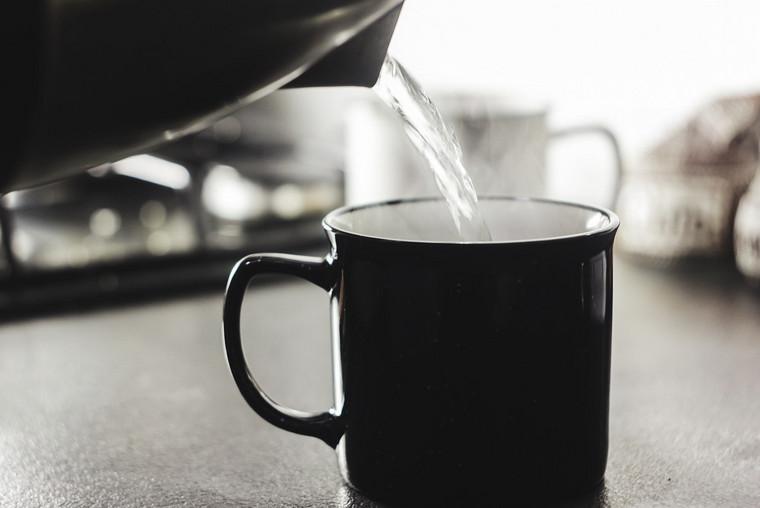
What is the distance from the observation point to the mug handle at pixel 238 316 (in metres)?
0.41

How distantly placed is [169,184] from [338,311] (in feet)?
1.82

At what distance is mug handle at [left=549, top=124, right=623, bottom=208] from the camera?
2.49 ft

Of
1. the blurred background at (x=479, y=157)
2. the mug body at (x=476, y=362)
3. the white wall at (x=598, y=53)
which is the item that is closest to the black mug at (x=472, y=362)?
the mug body at (x=476, y=362)

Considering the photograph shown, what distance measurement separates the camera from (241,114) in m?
1.21

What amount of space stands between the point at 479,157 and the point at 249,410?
0.31m

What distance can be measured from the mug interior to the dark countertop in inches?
5.1

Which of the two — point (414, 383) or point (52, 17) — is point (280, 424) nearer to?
point (414, 383)

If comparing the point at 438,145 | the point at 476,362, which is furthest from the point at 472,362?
the point at 438,145

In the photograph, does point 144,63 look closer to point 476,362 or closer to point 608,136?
point 476,362

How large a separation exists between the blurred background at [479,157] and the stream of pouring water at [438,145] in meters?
0.30

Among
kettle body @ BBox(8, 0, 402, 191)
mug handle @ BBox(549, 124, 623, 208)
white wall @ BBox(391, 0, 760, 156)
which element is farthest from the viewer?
white wall @ BBox(391, 0, 760, 156)

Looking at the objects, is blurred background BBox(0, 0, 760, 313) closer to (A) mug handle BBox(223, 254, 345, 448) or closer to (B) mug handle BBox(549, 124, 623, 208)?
(B) mug handle BBox(549, 124, 623, 208)

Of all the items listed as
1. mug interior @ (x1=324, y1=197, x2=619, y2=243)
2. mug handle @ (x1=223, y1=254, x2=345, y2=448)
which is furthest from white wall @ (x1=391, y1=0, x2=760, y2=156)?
mug handle @ (x1=223, y1=254, x2=345, y2=448)

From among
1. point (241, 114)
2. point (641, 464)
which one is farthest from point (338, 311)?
point (241, 114)
